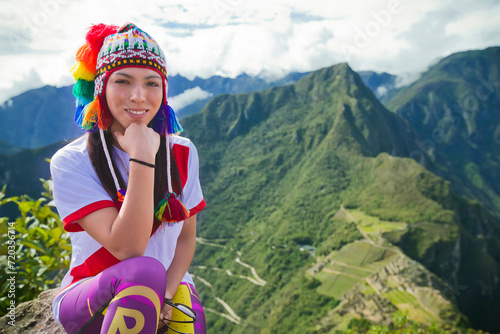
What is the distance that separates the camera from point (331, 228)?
59.3 meters

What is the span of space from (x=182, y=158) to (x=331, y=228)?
196 ft

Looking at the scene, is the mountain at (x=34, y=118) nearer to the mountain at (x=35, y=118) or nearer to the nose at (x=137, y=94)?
the mountain at (x=35, y=118)

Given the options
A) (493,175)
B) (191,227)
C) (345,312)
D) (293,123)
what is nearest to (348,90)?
(293,123)

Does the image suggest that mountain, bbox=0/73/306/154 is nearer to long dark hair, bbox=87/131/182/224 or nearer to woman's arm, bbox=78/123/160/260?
long dark hair, bbox=87/131/182/224

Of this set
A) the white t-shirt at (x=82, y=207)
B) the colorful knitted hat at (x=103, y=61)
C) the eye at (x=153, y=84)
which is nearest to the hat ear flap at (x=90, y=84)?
the colorful knitted hat at (x=103, y=61)

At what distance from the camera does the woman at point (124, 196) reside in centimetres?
163

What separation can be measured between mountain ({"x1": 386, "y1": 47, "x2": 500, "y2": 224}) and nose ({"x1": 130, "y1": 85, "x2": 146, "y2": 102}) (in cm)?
14761

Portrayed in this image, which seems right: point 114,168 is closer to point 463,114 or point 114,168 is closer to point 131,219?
point 131,219

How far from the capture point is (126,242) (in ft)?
5.40

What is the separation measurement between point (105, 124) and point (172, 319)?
3.69 ft

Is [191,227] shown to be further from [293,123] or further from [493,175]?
[493,175]

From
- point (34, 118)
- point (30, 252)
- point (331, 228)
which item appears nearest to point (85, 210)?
point (30, 252)

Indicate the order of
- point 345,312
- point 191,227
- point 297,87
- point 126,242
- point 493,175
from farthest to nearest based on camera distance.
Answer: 1. point 493,175
2. point 297,87
3. point 345,312
4. point 191,227
5. point 126,242

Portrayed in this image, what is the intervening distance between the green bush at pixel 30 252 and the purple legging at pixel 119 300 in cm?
169
